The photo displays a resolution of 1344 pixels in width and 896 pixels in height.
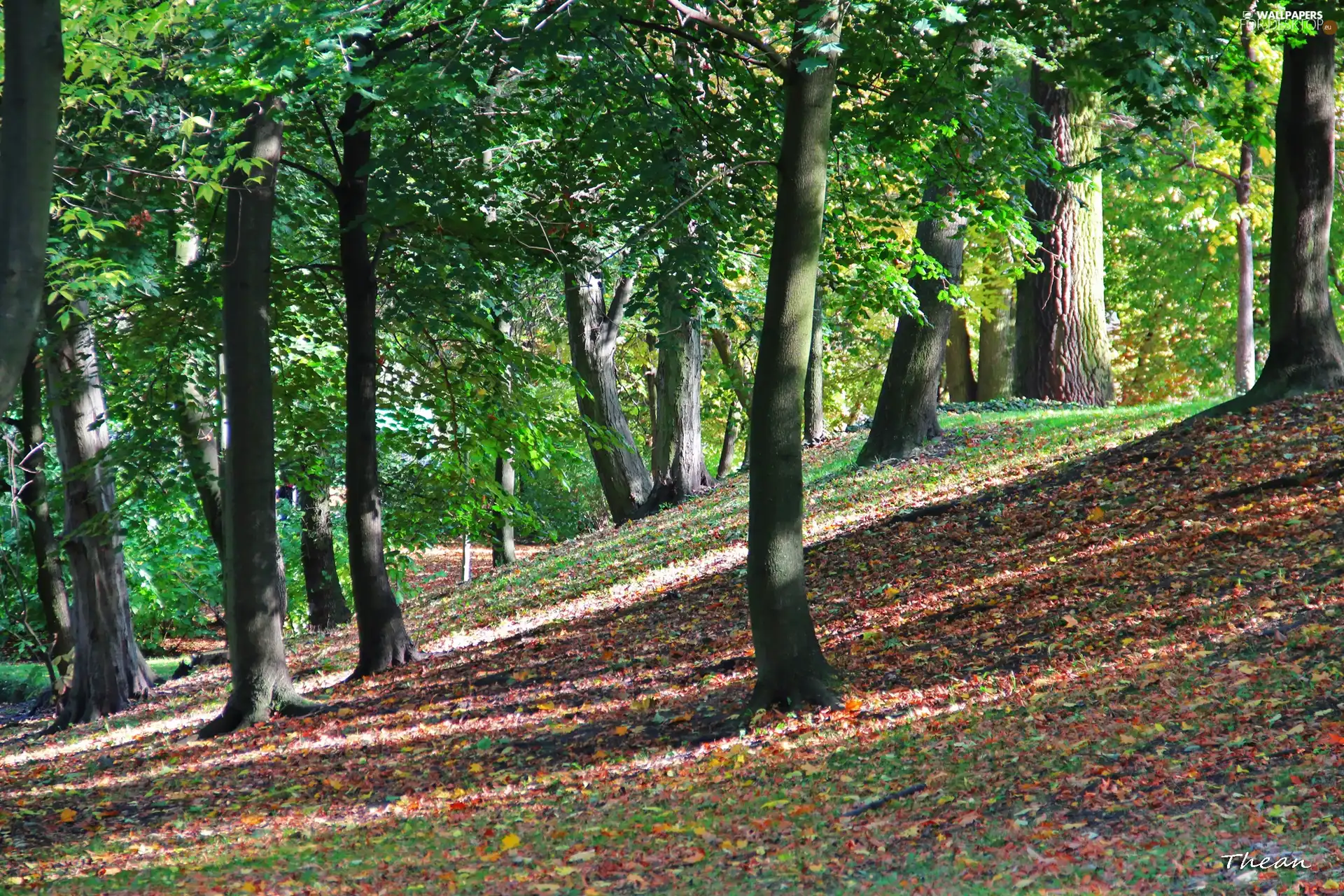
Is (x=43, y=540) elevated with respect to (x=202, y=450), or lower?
lower

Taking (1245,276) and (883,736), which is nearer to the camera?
→ (883,736)

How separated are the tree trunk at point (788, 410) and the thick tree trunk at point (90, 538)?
7.64m

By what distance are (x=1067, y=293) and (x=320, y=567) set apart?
1285 cm

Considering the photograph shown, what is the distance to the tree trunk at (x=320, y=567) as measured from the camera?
60.5 ft

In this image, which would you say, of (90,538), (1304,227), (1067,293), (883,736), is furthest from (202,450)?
(1067,293)

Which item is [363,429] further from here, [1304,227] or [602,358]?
[1304,227]

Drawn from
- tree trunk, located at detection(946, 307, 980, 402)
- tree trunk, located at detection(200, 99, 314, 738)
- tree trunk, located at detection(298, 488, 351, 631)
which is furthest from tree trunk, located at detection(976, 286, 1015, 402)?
tree trunk, located at detection(200, 99, 314, 738)

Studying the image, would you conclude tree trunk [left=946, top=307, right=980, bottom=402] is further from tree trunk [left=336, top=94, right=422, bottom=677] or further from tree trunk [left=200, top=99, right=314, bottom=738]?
tree trunk [left=200, top=99, right=314, bottom=738]

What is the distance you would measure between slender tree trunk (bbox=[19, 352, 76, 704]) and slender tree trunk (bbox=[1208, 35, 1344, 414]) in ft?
42.9

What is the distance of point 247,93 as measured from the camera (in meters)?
7.99

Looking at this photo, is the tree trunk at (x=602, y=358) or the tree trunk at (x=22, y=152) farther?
the tree trunk at (x=602, y=358)

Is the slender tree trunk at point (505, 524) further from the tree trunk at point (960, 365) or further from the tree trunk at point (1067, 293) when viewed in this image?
the tree trunk at point (960, 365)

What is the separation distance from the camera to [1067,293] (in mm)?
16297

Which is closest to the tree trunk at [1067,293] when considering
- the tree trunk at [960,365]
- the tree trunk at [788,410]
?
the tree trunk at [960,365]
